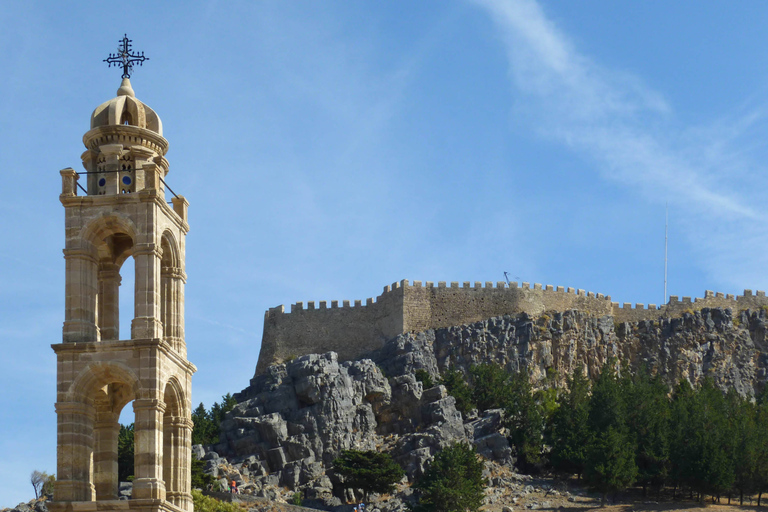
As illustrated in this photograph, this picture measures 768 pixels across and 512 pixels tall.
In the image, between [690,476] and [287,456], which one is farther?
[287,456]

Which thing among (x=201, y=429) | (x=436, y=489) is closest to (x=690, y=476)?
(x=436, y=489)

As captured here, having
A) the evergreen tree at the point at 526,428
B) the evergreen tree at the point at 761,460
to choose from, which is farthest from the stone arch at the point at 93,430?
the evergreen tree at the point at 526,428

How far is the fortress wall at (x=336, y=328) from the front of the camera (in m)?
→ 93.8

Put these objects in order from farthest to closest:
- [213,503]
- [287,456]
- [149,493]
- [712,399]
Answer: [712,399] < [287,456] < [213,503] < [149,493]

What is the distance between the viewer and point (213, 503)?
60.8 metres

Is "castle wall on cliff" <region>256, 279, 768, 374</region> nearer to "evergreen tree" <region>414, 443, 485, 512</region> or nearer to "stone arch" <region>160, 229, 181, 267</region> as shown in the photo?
"evergreen tree" <region>414, 443, 485, 512</region>

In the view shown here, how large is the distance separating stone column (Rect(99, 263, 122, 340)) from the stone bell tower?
0.09 ft

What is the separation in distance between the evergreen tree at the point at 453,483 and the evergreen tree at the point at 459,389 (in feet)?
45.6

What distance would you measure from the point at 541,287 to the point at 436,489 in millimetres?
34708

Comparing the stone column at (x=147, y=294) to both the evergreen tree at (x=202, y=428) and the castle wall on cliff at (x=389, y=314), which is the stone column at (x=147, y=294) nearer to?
the evergreen tree at (x=202, y=428)

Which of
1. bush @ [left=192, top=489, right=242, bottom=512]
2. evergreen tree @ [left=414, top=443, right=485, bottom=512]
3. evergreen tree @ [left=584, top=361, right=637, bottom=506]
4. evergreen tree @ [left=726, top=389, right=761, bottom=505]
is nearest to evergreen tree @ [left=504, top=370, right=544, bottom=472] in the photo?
evergreen tree @ [left=584, top=361, right=637, bottom=506]

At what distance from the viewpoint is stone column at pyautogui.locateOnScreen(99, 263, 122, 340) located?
120 feet

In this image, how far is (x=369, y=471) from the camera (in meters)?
72.8

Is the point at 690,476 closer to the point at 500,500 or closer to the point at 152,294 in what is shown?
the point at 500,500
